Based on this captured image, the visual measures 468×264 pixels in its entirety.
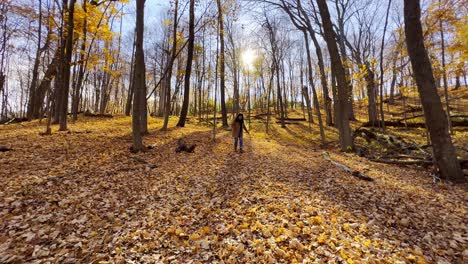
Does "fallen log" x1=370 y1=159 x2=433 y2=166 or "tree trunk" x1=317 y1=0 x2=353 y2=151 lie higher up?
"tree trunk" x1=317 y1=0 x2=353 y2=151

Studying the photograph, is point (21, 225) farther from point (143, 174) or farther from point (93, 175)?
point (143, 174)

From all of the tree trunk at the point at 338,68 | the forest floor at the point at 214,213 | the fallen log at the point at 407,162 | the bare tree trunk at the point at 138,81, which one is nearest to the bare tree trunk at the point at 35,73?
the bare tree trunk at the point at 138,81

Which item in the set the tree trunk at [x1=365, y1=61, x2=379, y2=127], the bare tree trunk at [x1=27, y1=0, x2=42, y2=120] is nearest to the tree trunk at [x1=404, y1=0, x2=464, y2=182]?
the tree trunk at [x1=365, y1=61, x2=379, y2=127]

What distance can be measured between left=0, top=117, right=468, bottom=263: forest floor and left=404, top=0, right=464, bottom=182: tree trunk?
A: 2.28 ft

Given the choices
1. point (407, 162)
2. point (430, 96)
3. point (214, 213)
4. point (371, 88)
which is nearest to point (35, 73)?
point (214, 213)

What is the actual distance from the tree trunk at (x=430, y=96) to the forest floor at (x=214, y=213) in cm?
70

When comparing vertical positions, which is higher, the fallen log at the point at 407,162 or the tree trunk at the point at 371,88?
the tree trunk at the point at 371,88

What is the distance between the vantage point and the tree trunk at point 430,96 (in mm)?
6184

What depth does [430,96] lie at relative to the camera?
6.27 metres

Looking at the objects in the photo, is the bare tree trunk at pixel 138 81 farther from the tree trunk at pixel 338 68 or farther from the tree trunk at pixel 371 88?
the tree trunk at pixel 371 88

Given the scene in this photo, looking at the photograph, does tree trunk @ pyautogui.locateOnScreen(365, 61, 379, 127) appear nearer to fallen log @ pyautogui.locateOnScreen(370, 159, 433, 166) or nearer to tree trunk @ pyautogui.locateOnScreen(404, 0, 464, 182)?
fallen log @ pyautogui.locateOnScreen(370, 159, 433, 166)

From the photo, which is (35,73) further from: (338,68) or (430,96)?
(430,96)

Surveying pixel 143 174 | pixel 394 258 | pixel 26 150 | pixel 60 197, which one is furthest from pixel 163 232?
pixel 26 150

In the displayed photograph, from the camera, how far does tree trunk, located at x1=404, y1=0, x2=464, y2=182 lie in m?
6.18
